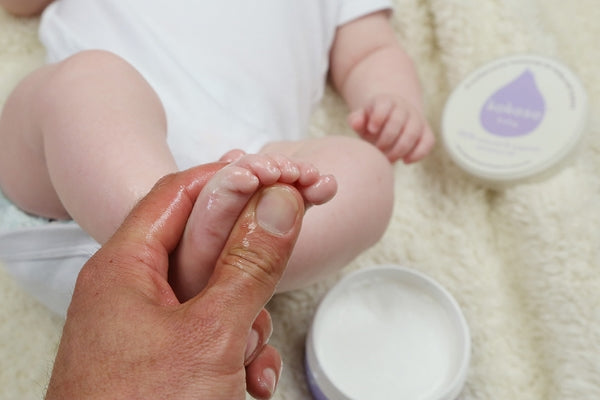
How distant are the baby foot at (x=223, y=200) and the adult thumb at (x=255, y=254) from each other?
0.01 metres

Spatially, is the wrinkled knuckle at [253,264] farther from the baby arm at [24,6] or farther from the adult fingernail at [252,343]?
the baby arm at [24,6]

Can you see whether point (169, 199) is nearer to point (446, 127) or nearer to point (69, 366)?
point (69, 366)

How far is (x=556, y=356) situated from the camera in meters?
0.85

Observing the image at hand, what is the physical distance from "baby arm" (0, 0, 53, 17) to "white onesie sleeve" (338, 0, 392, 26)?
1.56ft

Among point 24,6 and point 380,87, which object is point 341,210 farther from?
point 24,6

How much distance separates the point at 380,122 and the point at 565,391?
428mm

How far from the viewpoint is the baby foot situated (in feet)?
1.35

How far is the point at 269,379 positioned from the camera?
45 centimetres

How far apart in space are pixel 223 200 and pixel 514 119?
69cm

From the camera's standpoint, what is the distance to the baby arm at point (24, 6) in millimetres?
1006

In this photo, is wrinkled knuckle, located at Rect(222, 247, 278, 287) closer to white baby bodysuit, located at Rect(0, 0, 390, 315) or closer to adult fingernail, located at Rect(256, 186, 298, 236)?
adult fingernail, located at Rect(256, 186, 298, 236)

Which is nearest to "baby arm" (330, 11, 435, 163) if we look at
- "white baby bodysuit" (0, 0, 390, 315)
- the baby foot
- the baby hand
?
the baby hand

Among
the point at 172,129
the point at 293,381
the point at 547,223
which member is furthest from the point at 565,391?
the point at 172,129

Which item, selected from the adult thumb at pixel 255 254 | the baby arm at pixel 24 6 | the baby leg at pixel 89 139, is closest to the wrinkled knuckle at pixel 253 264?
the adult thumb at pixel 255 254
